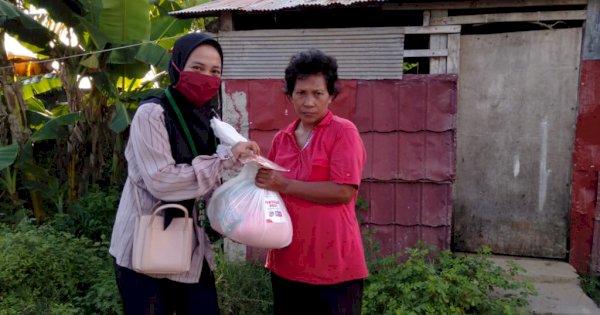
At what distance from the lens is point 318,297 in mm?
2115

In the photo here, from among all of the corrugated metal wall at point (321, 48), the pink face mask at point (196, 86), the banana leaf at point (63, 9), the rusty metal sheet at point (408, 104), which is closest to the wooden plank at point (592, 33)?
the rusty metal sheet at point (408, 104)

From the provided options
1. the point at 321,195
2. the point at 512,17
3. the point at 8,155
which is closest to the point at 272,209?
the point at 321,195

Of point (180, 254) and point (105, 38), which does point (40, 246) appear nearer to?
point (105, 38)

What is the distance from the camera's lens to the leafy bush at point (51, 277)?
3.87m

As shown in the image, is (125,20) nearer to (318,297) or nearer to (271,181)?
(271,181)

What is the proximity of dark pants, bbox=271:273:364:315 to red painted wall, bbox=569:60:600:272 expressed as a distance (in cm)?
336

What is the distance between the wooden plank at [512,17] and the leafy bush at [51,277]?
3.65m

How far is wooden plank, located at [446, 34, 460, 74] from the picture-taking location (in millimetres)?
4504

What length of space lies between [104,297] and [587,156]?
171 inches

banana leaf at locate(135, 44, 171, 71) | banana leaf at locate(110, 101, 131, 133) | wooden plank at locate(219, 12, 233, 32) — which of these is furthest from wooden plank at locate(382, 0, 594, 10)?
banana leaf at locate(110, 101, 131, 133)

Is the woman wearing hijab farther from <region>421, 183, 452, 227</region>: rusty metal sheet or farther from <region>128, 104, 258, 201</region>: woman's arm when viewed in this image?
<region>421, 183, 452, 227</region>: rusty metal sheet

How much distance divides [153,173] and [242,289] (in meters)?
2.50

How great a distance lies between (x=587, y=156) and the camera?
14.9 ft

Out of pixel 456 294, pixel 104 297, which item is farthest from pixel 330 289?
pixel 104 297
